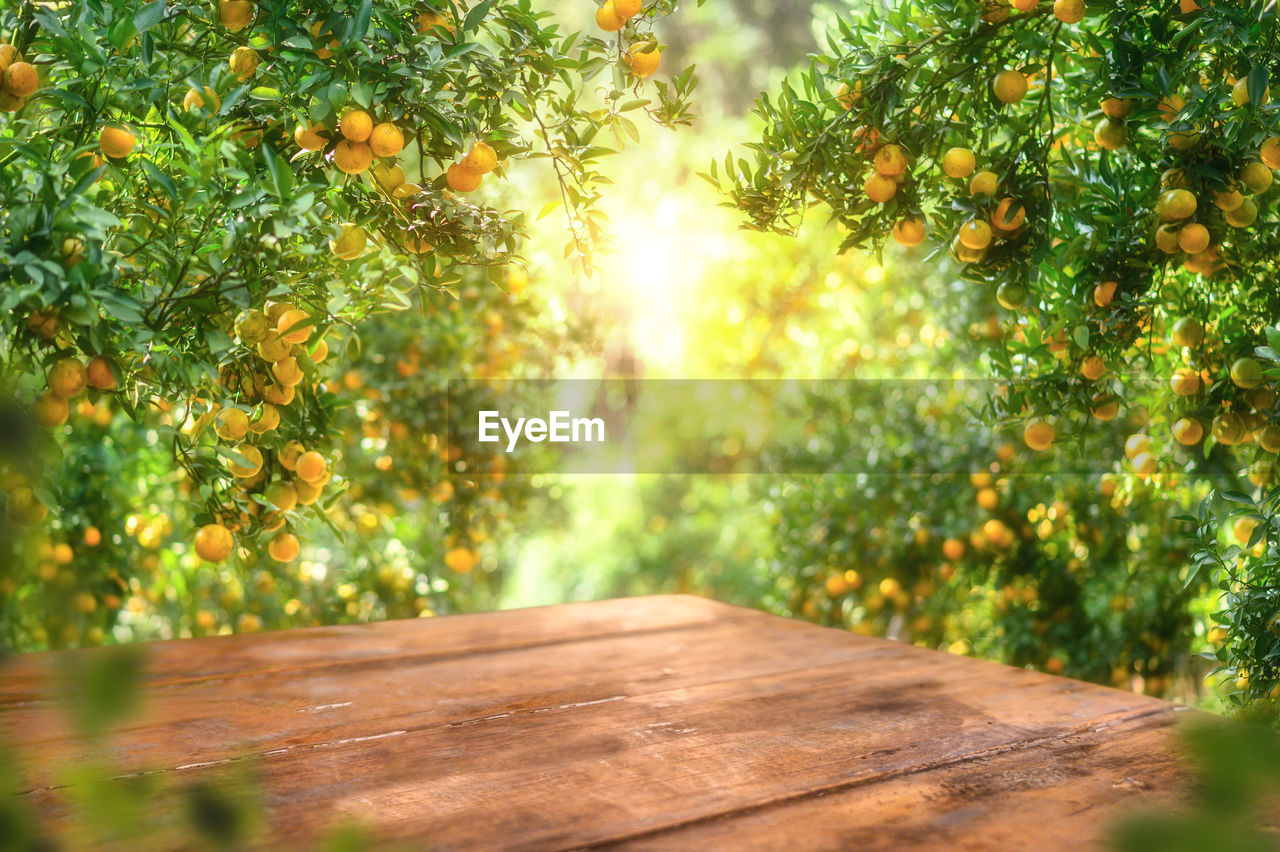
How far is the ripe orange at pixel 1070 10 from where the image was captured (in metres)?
1.04

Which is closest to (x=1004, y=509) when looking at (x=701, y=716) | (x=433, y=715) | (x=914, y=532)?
(x=914, y=532)

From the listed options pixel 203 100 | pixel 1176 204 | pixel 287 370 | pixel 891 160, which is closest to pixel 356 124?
pixel 203 100

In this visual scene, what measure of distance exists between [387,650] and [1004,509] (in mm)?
1586

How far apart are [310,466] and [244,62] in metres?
0.43

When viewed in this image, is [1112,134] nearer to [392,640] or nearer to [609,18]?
[609,18]

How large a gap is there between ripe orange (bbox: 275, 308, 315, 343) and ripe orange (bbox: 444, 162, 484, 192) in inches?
8.3

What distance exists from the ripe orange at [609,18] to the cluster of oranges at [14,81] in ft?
1.77

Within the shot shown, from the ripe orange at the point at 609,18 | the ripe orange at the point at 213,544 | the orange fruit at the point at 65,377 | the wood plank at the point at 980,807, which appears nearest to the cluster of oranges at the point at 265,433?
the ripe orange at the point at 213,544

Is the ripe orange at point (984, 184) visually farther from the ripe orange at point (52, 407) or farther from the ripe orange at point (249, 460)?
the ripe orange at point (52, 407)

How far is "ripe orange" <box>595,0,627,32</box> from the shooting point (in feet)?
3.41

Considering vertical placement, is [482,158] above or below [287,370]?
above

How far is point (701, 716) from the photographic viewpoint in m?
0.98

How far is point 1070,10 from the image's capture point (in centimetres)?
104

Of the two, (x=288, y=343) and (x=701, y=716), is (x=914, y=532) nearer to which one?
(x=701, y=716)
